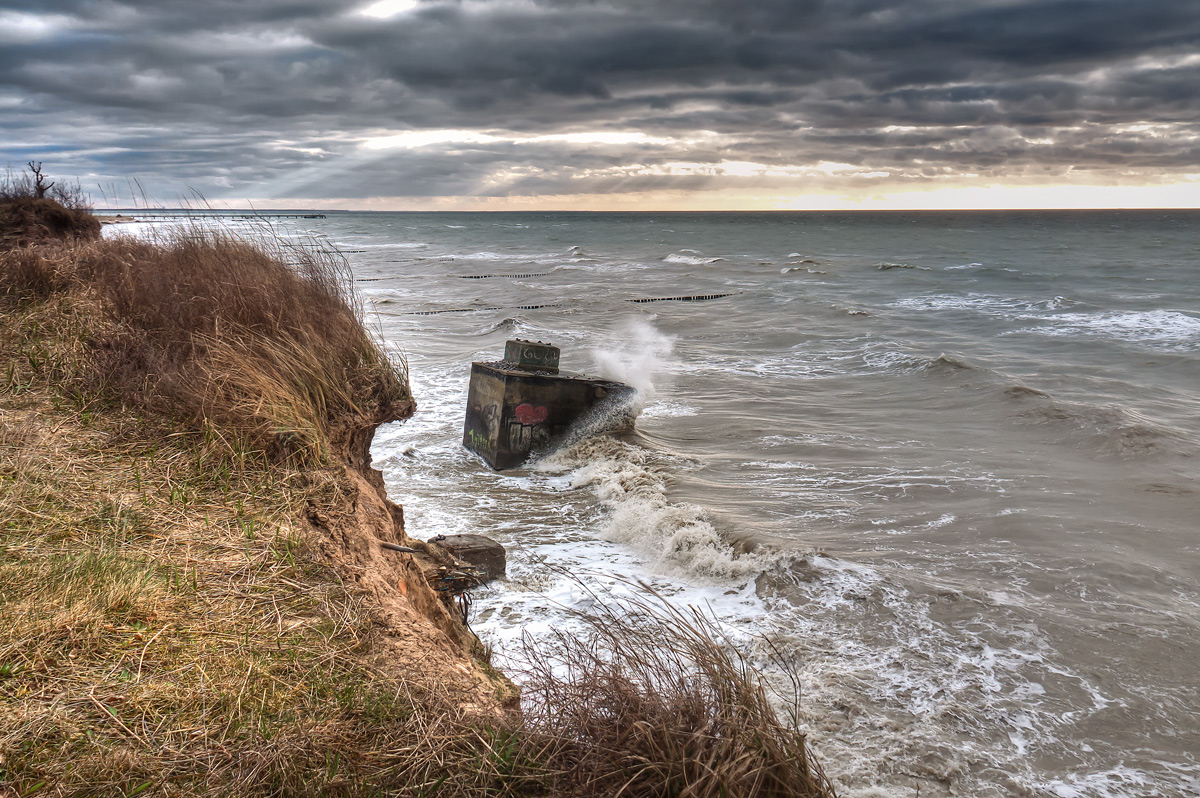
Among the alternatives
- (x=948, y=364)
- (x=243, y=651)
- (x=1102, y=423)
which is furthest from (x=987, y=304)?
(x=243, y=651)

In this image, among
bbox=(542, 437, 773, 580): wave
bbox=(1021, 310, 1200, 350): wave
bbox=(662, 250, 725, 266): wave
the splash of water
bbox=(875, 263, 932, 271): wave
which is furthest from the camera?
bbox=(662, 250, 725, 266): wave

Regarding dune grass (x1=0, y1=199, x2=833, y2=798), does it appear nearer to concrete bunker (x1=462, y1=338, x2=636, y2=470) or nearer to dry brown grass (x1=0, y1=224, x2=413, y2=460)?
dry brown grass (x1=0, y1=224, x2=413, y2=460)

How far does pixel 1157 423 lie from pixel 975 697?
34.6ft

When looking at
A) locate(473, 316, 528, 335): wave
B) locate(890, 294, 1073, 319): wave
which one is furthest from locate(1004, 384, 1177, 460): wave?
locate(890, 294, 1073, 319): wave

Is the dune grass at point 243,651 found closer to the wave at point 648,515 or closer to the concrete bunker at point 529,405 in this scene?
the wave at point 648,515

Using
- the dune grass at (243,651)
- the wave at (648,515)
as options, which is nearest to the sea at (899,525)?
the wave at (648,515)

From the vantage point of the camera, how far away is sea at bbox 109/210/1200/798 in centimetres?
518

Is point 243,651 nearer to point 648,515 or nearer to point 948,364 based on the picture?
point 648,515

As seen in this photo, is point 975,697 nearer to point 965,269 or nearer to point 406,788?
point 406,788

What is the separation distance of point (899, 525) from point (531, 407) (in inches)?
212

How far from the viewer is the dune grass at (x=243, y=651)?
8.60ft

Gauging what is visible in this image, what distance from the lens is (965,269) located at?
160 ft

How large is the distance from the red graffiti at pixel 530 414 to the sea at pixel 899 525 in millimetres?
600

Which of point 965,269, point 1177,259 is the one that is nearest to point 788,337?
point 965,269
